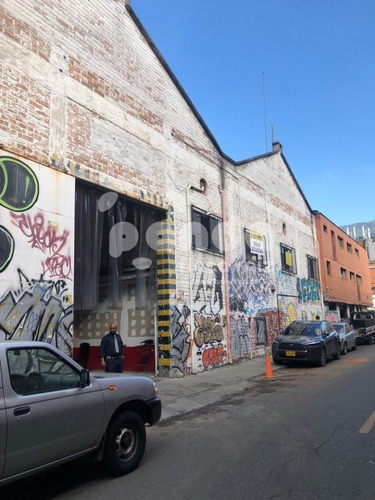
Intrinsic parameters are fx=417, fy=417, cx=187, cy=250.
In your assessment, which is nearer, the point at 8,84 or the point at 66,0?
the point at 8,84

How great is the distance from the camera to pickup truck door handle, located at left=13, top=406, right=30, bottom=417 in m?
3.62

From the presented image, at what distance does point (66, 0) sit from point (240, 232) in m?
10.6

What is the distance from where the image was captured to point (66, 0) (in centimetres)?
1034

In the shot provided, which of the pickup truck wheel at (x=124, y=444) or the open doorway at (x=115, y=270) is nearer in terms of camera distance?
the pickup truck wheel at (x=124, y=444)

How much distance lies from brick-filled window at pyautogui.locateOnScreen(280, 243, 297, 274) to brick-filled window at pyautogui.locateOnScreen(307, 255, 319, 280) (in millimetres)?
2850

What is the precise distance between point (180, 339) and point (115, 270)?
300 centimetres

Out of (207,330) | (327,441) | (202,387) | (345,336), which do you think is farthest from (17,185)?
(345,336)

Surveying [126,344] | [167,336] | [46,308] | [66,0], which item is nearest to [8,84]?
[66,0]

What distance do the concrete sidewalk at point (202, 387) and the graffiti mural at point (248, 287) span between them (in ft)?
9.40

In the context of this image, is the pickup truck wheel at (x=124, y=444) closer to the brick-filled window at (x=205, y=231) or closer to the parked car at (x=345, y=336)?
the brick-filled window at (x=205, y=231)

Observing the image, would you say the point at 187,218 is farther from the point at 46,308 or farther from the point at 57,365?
the point at 57,365

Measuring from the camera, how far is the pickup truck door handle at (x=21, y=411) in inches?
142

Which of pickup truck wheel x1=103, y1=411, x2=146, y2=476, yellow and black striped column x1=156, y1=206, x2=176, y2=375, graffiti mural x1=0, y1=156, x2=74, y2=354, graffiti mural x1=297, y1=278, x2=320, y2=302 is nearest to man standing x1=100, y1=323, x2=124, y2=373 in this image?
graffiti mural x1=0, y1=156, x2=74, y2=354

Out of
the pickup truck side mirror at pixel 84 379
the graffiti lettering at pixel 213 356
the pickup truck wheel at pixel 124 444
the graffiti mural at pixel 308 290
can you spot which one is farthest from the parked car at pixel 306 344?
the pickup truck side mirror at pixel 84 379
